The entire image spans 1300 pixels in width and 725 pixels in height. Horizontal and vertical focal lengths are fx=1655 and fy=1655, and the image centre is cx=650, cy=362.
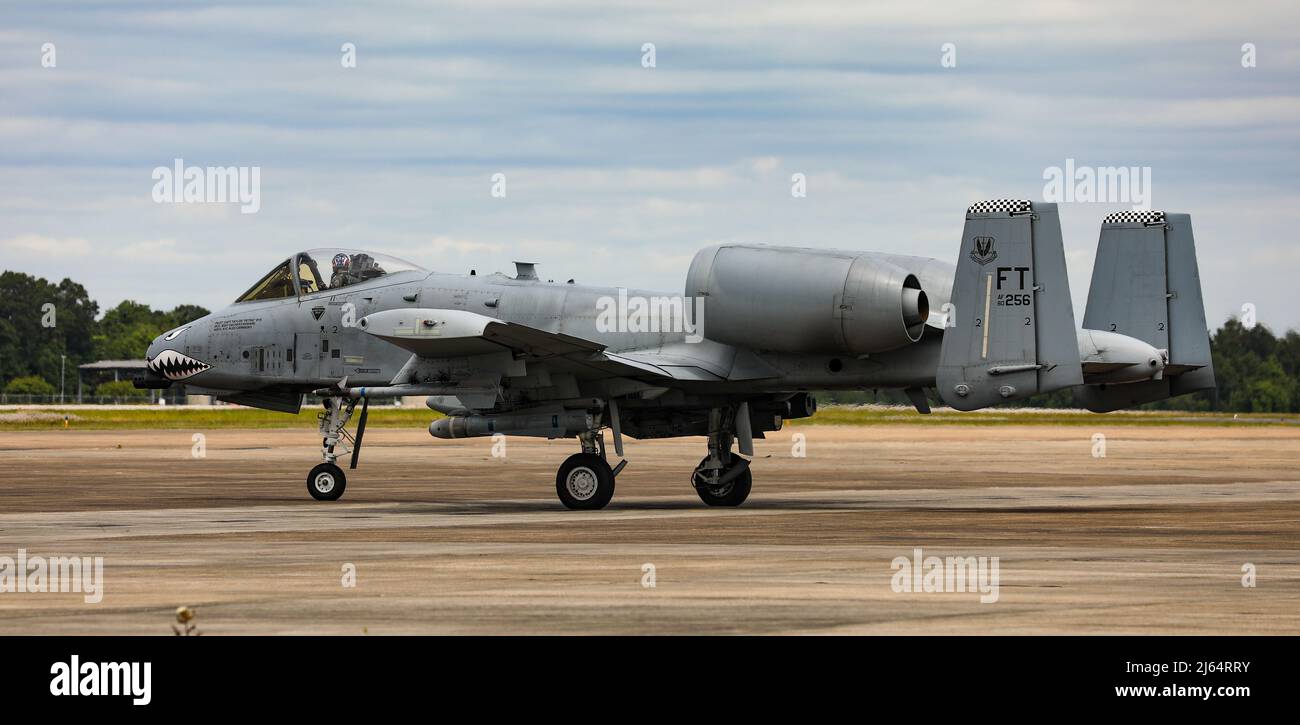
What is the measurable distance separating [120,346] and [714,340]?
156675 millimetres

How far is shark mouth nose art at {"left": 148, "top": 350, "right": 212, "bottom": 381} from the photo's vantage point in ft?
90.9

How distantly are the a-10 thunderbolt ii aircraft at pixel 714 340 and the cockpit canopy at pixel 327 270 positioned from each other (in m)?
0.03

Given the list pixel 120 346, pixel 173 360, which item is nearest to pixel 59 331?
pixel 120 346

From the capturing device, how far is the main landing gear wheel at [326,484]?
89.4ft

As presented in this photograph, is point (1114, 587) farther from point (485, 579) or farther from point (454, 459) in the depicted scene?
point (454, 459)

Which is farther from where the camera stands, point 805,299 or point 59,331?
point 59,331

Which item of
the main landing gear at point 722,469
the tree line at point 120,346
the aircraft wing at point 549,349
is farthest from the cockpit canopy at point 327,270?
the tree line at point 120,346

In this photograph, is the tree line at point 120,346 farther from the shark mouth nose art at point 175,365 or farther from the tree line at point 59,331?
the shark mouth nose art at point 175,365

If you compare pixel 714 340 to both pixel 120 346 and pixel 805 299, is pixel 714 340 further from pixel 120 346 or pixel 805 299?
pixel 120 346

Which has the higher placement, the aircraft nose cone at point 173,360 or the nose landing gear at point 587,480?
the aircraft nose cone at point 173,360

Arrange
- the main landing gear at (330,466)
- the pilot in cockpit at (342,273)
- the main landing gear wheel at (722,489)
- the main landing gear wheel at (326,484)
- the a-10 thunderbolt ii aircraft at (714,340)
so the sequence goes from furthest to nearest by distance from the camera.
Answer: the pilot in cockpit at (342,273) → the main landing gear wheel at (326,484) → the main landing gear at (330,466) → the main landing gear wheel at (722,489) → the a-10 thunderbolt ii aircraft at (714,340)

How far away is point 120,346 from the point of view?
17088 cm

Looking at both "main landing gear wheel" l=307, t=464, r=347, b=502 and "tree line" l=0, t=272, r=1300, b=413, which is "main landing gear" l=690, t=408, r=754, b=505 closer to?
"main landing gear wheel" l=307, t=464, r=347, b=502
